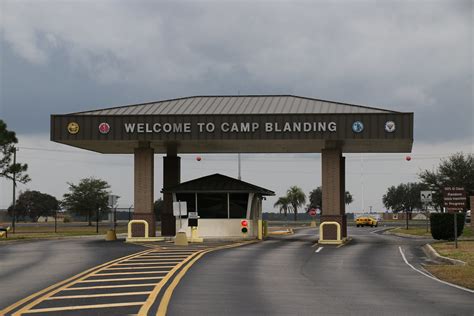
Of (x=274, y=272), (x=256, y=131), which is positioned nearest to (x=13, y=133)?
(x=256, y=131)

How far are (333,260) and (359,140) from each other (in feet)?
41.9

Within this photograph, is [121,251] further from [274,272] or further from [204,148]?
[204,148]

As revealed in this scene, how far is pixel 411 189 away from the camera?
149m

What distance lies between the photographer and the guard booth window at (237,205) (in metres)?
41.1

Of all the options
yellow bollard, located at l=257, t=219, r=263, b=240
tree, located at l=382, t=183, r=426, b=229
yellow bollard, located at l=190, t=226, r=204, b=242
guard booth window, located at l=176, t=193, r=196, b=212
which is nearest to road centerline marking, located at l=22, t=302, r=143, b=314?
yellow bollard, located at l=190, t=226, r=204, b=242

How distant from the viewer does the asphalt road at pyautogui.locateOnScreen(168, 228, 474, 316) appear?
1291cm

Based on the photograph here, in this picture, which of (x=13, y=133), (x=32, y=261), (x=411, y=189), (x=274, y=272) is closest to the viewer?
(x=274, y=272)

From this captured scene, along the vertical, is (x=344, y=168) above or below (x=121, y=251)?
above

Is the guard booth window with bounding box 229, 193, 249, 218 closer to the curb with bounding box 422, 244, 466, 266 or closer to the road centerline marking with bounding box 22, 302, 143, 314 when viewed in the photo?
the curb with bounding box 422, 244, 466, 266

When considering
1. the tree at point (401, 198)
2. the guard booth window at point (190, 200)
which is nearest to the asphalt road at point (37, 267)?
the guard booth window at point (190, 200)

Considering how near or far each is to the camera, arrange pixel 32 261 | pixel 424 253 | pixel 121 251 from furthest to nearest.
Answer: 1. pixel 424 253
2. pixel 121 251
3. pixel 32 261

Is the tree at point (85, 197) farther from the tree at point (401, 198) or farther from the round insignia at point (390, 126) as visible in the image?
the tree at point (401, 198)

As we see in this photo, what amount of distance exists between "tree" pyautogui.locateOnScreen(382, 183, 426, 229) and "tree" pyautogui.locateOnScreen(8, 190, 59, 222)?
2864 inches

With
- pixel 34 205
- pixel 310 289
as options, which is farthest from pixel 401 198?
pixel 310 289
